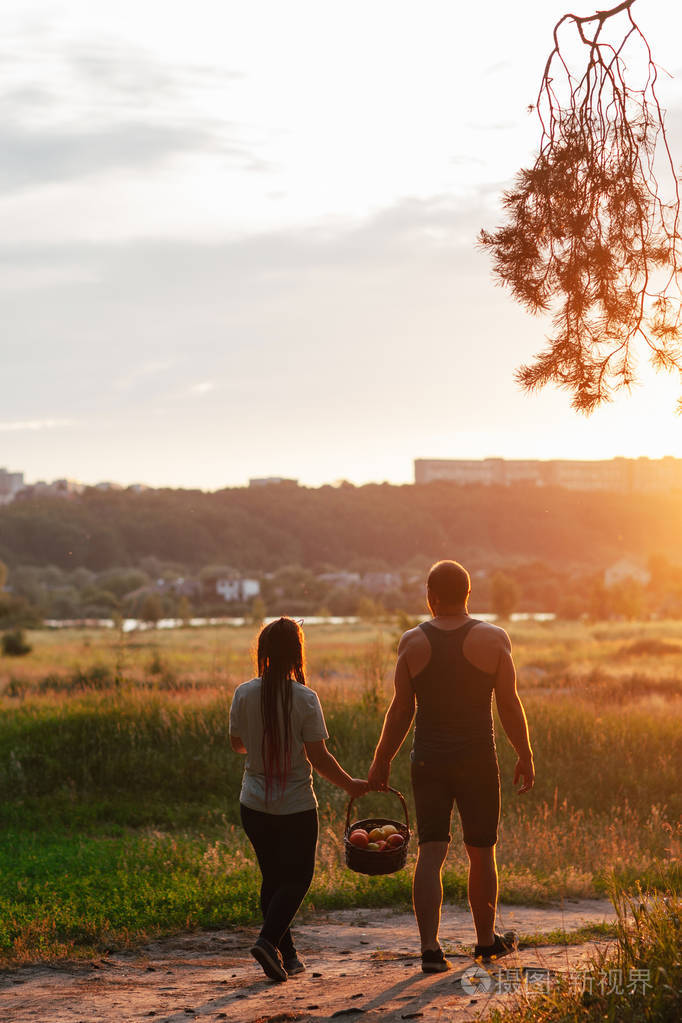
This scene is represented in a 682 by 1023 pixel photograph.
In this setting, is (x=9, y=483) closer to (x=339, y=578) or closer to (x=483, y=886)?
(x=339, y=578)

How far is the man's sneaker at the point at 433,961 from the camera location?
16.6ft

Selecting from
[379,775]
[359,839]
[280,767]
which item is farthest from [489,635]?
[359,839]

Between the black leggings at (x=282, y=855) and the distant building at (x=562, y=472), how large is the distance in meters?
50.3

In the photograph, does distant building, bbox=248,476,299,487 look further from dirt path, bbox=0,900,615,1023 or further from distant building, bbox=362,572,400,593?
dirt path, bbox=0,900,615,1023

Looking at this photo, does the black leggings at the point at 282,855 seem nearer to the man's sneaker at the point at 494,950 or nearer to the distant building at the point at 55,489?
the man's sneaker at the point at 494,950

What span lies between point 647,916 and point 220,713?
39.5 feet

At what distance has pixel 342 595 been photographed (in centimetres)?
10325

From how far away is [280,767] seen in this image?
489cm

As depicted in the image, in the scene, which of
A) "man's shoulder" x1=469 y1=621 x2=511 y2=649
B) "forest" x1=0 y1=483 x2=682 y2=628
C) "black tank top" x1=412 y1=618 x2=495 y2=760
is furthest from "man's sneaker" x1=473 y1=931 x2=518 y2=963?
"forest" x1=0 y1=483 x2=682 y2=628

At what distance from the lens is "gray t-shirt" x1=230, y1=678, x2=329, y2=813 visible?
4934mm

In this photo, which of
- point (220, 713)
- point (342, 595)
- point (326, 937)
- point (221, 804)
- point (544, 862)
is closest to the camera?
point (326, 937)

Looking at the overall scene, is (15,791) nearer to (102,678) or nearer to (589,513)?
(102,678)

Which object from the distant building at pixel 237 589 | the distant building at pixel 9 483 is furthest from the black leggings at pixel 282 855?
the distant building at pixel 9 483

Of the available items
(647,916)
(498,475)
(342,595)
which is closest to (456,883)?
(647,916)
